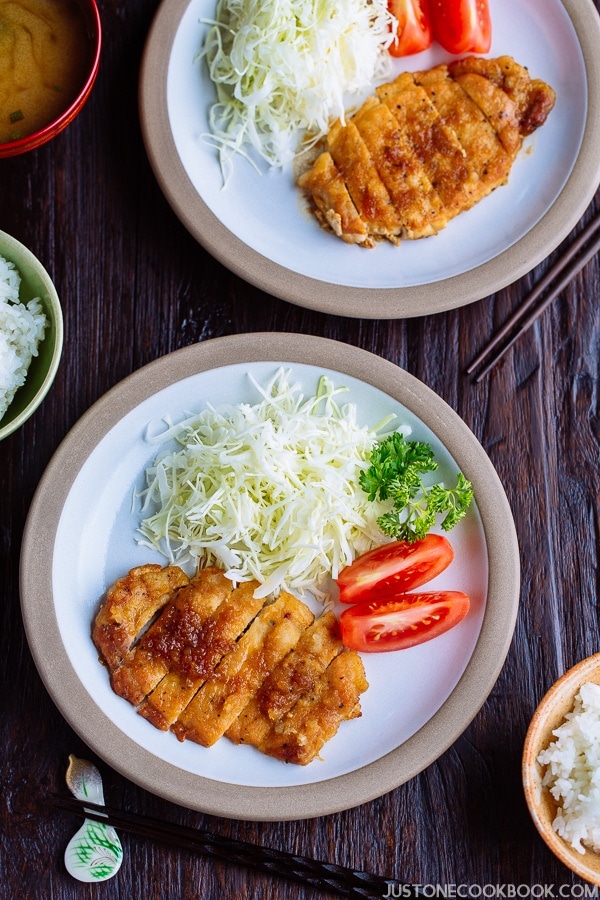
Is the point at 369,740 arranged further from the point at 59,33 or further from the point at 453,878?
the point at 59,33

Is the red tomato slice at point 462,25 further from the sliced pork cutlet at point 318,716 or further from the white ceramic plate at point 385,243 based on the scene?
the sliced pork cutlet at point 318,716

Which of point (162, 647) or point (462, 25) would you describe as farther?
point (462, 25)

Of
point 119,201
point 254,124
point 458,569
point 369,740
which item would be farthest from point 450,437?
point 119,201

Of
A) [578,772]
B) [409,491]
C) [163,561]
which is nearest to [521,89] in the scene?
[409,491]

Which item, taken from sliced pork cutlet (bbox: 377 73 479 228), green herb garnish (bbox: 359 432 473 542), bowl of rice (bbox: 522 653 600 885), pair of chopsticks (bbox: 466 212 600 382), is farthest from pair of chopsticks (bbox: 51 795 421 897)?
sliced pork cutlet (bbox: 377 73 479 228)

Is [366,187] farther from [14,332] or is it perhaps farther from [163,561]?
[163,561]

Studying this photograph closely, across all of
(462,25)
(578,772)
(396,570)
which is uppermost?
(462,25)
